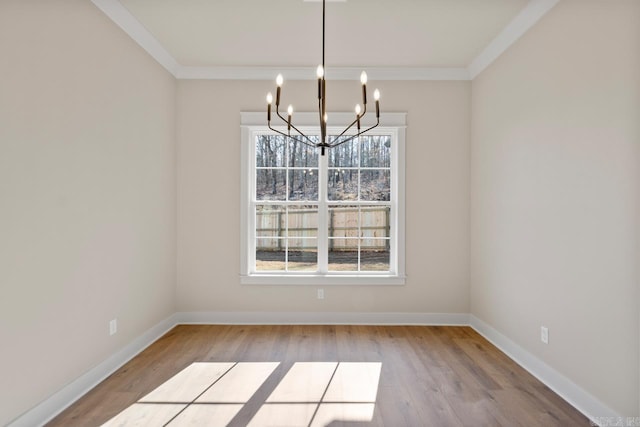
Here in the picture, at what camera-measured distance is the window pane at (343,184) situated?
14.6ft

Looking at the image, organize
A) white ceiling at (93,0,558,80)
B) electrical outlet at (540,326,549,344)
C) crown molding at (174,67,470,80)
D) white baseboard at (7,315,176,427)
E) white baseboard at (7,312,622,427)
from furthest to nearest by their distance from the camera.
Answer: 1. crown molding at (174,67,470,80)
2. white ceiling at (93,0,558,80)
3. electrical outlet at (540,326,549,344)
4. white baseboard at (7,312,622,427)
5. white baseboard at (7,315,176,427)

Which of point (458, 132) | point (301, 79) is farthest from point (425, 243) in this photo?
point (301, 79)

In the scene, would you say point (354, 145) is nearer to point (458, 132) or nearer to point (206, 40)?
point (458, 132)

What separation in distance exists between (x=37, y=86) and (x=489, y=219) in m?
3.88

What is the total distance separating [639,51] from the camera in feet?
6.83

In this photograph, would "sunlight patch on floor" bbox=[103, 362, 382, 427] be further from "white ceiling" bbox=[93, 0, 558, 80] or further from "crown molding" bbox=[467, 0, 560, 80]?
"crown molding" bbox=[467, 0, 560, 80]

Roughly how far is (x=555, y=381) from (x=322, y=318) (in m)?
2.31

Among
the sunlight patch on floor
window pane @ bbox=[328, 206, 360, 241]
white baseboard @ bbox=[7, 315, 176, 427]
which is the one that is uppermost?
window pane @ bbox=[328, 206, 360, 241]

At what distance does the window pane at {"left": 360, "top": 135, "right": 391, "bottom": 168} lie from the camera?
14.6ft

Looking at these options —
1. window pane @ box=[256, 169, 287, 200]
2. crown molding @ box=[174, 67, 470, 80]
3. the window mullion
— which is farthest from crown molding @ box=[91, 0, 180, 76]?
the window mullion

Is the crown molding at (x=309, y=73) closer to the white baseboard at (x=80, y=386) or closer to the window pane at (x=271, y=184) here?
the window pane at (x=271, y=184)

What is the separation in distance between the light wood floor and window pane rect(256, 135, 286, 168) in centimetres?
190

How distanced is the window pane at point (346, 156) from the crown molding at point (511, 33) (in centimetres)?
153

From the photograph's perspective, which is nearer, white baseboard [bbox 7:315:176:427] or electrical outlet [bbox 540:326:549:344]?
white baseboard [bbox 7:315:176:427]
